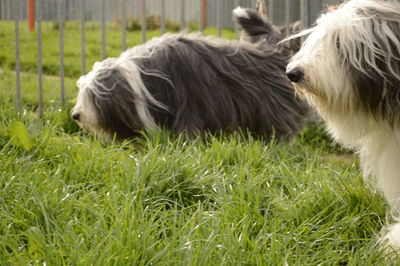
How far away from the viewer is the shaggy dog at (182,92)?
4.50 meters

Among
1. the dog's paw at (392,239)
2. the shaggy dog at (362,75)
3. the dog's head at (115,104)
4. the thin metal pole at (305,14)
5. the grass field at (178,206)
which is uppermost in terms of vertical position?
the thin metal pole at (305,14)

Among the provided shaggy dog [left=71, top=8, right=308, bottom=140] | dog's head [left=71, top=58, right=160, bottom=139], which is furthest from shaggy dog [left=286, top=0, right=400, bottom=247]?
dog's head [left=71, top=58, right=160, bottom=139]

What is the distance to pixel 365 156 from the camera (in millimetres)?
3180

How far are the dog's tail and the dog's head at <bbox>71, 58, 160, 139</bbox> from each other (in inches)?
41.9

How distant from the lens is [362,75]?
9.31ft

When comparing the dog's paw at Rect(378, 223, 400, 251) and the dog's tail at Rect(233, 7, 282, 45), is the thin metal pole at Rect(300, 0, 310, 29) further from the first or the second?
the dog's paw at Rect(378, 223, 400, 251)

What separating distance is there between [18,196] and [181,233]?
0.78m

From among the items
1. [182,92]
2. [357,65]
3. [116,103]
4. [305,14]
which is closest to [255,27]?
[305,14]

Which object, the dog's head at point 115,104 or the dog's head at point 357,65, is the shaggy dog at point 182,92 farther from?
the dog's head at point 357,65

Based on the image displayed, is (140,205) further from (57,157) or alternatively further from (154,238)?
(57,157)

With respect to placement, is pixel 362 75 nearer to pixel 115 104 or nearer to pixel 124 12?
pixel 115 104

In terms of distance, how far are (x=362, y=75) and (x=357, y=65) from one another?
48 mm

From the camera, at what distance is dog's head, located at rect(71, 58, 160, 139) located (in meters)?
4.48

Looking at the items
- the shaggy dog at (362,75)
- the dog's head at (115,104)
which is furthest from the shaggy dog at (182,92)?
the shaggy dog at (362,75)
